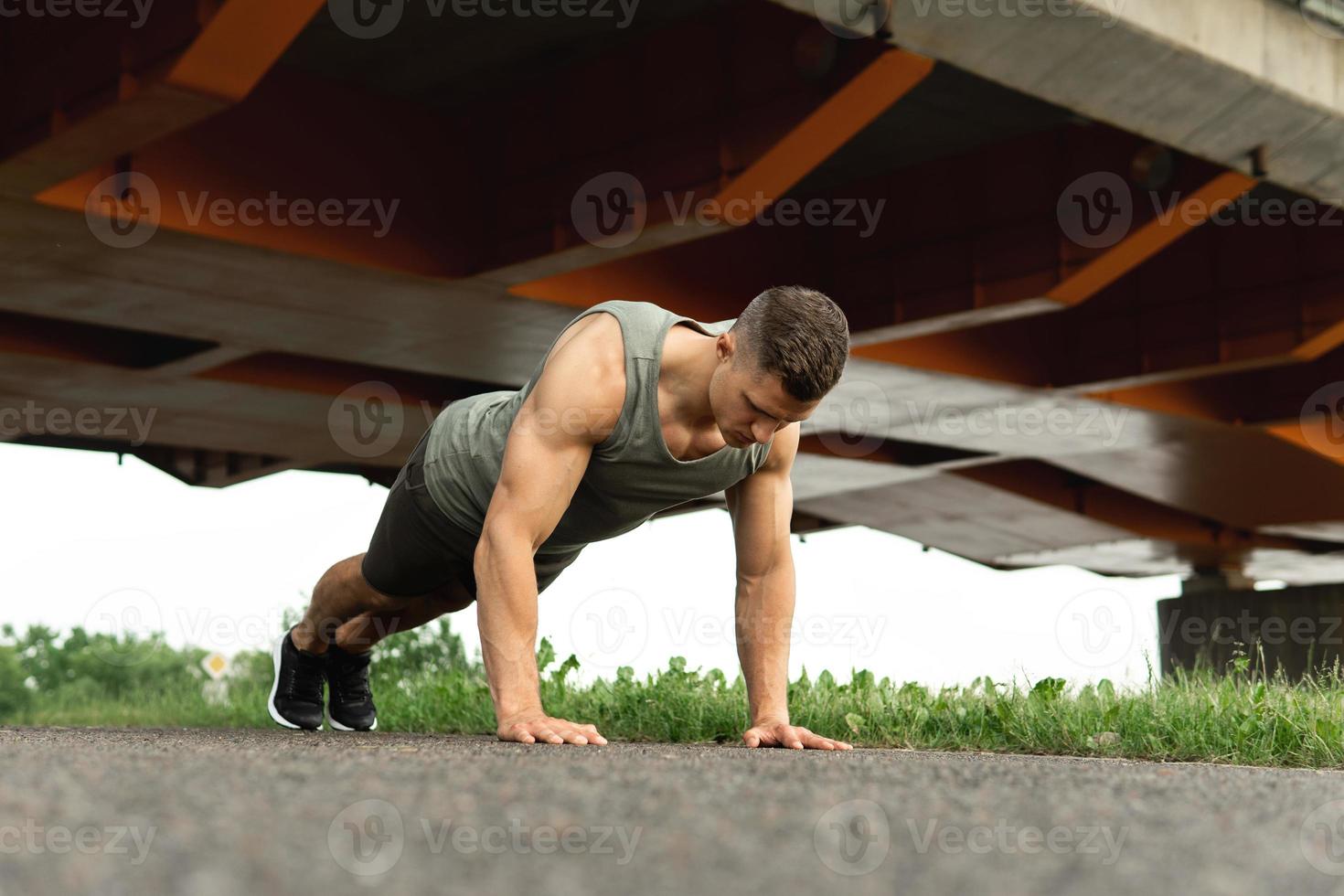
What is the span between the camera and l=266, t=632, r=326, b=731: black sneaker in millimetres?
5562

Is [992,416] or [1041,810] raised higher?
[992,416]

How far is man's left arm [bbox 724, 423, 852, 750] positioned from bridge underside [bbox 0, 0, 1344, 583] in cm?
461

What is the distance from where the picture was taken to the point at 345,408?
17.0 metres

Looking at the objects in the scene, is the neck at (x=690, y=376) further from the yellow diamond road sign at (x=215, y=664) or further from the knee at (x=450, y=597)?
the yellow diamond road sign at (x=215, y=664)

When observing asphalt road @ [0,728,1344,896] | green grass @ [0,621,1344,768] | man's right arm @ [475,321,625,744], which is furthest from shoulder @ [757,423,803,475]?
asphalt road @ [0,728,1344,896]

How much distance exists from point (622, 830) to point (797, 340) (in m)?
2.18

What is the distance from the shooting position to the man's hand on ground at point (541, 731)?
3.69 m

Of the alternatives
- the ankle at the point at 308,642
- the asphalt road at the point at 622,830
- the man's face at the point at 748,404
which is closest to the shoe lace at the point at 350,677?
the ankle at the point at 308,642

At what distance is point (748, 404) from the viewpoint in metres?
3.89

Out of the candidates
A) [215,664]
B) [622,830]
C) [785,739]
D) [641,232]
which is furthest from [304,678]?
[215,664]

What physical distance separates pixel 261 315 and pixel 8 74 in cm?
350

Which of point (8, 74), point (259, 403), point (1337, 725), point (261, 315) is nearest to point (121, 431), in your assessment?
point (259, 403)

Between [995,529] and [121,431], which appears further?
[995,529]

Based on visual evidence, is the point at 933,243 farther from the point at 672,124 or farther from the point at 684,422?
the point at 684,422
